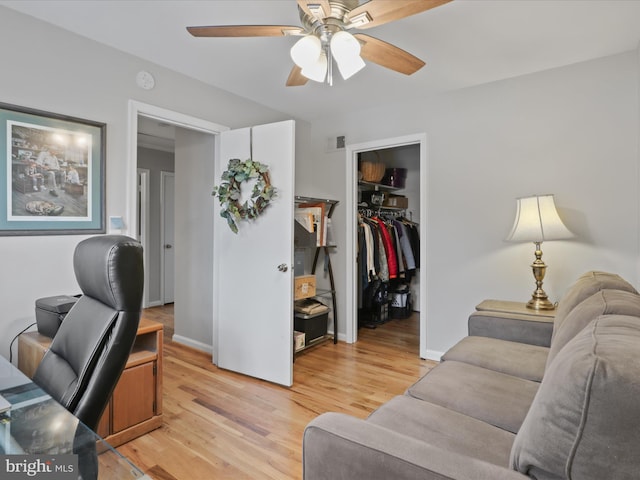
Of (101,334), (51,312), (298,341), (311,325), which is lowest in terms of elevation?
(298,341)

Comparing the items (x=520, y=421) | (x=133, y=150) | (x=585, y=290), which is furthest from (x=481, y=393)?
(x=133, y=150)

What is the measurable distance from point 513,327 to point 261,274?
1840 mm

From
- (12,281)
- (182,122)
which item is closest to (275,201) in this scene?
(182,122)

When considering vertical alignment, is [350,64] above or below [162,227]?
above

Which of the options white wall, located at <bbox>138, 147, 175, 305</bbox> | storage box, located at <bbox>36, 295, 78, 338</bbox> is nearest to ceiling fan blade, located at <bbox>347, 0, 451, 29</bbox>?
storage box, located at <bbox>36, 295, 78, 338</bbox>

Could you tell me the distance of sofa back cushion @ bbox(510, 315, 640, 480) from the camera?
2.23 feet

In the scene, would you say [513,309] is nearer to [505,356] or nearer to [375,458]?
[505,356]

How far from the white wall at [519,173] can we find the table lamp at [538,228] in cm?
29

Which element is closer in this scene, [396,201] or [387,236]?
[387,236]

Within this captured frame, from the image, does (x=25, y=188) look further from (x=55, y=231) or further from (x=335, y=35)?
(x=335, y=35)

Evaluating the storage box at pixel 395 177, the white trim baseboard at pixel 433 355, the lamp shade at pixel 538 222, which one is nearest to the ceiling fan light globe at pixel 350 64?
the lamp shade at pixel 538 222

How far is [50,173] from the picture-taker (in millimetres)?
2174

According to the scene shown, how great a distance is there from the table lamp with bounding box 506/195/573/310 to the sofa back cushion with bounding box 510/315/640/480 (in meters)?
1.86

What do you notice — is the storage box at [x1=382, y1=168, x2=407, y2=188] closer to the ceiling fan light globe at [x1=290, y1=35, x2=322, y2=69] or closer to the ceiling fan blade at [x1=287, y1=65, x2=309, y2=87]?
the ceiling fan blade at [x1=287, y1=65, x2=309, y2=87]
